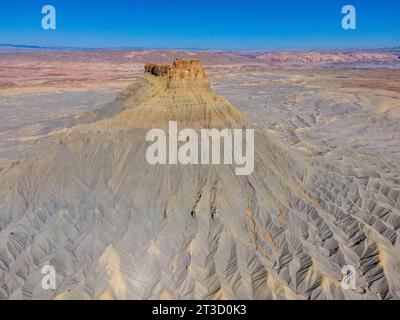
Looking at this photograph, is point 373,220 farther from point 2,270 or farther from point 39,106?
point 39,106

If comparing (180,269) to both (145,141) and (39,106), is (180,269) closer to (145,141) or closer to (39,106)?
(145,141)
